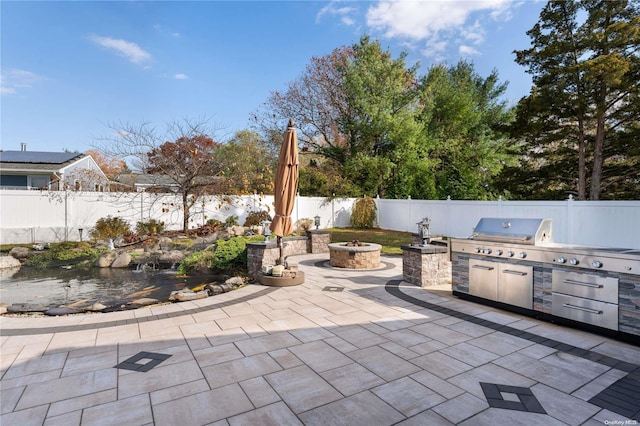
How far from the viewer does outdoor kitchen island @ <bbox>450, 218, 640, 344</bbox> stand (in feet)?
11.5

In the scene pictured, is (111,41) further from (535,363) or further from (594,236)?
(594,236)

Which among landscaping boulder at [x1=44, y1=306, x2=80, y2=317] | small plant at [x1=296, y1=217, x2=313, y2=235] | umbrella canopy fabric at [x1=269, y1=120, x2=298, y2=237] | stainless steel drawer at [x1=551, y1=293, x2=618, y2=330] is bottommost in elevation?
landscaping boulder at [x1=44, y1=306, x2=80, y2=317]

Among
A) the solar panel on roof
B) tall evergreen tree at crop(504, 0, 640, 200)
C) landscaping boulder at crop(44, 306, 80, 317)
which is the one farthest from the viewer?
the solar panel on roof

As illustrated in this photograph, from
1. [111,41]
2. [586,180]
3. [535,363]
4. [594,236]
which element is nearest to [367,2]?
[111,41]

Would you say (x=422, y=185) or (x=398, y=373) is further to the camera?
(x=422, y=185)

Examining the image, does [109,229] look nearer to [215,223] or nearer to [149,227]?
[149,227]

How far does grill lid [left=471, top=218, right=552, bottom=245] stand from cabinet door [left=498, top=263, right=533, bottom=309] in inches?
15.6

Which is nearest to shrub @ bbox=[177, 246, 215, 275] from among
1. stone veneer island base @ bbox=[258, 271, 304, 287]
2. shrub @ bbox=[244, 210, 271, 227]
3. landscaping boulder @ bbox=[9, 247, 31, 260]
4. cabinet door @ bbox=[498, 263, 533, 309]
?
stone veneer island base @ bbox=[258, 271, 304, 287]

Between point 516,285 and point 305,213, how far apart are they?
40.8ft

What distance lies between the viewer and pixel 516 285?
15.0 ft

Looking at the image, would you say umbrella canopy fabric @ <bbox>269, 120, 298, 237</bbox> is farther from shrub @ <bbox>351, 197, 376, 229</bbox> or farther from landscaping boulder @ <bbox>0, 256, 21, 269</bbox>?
shrub @ <bbox>351, 197, 376, 229</bbox>

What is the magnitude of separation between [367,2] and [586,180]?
37.2ft

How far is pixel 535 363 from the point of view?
10.3ft

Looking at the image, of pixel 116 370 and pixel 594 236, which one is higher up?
pixel 594 236
